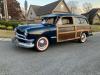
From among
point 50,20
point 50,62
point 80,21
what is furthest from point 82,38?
point 50,62

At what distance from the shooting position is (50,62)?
730cm

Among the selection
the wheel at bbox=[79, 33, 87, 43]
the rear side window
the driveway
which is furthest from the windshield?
the wheel at bbox=[79, 33, 87, 43]

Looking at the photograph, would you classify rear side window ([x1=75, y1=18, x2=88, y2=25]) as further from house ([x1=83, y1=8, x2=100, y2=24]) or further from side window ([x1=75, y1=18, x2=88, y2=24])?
house ([x1=83, y1=8, x2=100, y2=24])

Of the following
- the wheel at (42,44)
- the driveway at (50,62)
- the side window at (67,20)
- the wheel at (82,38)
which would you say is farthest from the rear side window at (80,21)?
the wheel at (42,44)

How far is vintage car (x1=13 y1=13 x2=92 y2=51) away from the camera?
8.80 metres

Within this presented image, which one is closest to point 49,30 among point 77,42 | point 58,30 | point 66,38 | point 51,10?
point 58,30

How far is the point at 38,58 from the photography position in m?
7.82

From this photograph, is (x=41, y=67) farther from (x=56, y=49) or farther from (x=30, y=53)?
(x=56, y=49)

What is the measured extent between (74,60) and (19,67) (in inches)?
89.9

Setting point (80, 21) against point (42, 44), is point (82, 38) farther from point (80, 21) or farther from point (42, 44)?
point (42, 44)

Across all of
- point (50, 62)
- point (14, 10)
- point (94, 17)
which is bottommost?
point (50, 62)

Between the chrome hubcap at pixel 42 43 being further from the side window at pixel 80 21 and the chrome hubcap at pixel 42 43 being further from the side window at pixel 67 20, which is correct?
the side window at pixel 80 21

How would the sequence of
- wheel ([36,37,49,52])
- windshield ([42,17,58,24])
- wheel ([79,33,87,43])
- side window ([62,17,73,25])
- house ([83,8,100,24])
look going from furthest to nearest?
house ([83,8,100,24]), wheel ([79,33,87,43]), side window ([62,17,73,25]), windshield ([42,17,58,24]), wheel ([36,37,49,52])

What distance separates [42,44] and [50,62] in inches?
78.4
